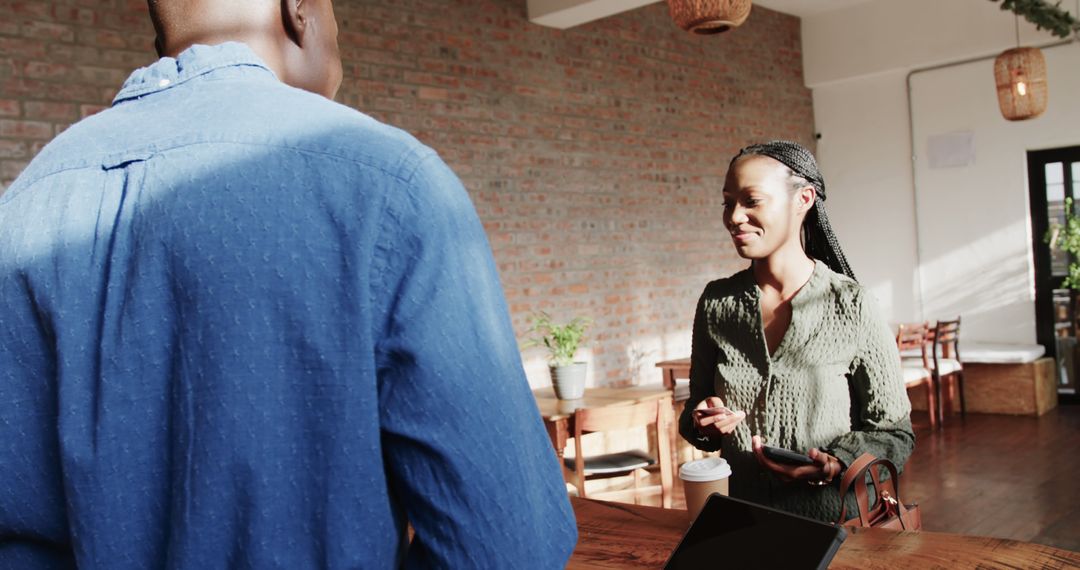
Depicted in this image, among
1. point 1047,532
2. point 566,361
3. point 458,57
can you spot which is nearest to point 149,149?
point 566,361

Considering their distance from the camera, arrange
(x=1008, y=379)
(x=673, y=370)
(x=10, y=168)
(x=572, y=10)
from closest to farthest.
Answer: (x=10, y=168), (x=572, y=10), (x=673, y=370), (x=1008, y=379)

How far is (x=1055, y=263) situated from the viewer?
7.92 m

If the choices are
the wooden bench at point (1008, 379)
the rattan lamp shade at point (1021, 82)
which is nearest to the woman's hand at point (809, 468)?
the rattan lamp shade at point (1021, 82)

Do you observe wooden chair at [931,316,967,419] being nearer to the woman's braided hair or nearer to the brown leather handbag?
the woman's braided hair

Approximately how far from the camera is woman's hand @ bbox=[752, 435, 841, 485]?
5.73 ft

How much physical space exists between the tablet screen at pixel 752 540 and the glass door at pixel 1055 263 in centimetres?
770

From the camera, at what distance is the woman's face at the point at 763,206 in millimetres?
1894

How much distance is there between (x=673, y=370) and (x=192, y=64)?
6.05 meters

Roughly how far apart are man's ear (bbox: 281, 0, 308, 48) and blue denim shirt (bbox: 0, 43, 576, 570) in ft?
0.39

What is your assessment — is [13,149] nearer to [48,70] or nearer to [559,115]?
[48,70]

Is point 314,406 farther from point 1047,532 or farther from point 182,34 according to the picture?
point 1047,532

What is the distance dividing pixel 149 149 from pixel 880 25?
8960 mm

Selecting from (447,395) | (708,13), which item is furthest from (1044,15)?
(447,395)

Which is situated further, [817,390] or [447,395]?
[817,390]
